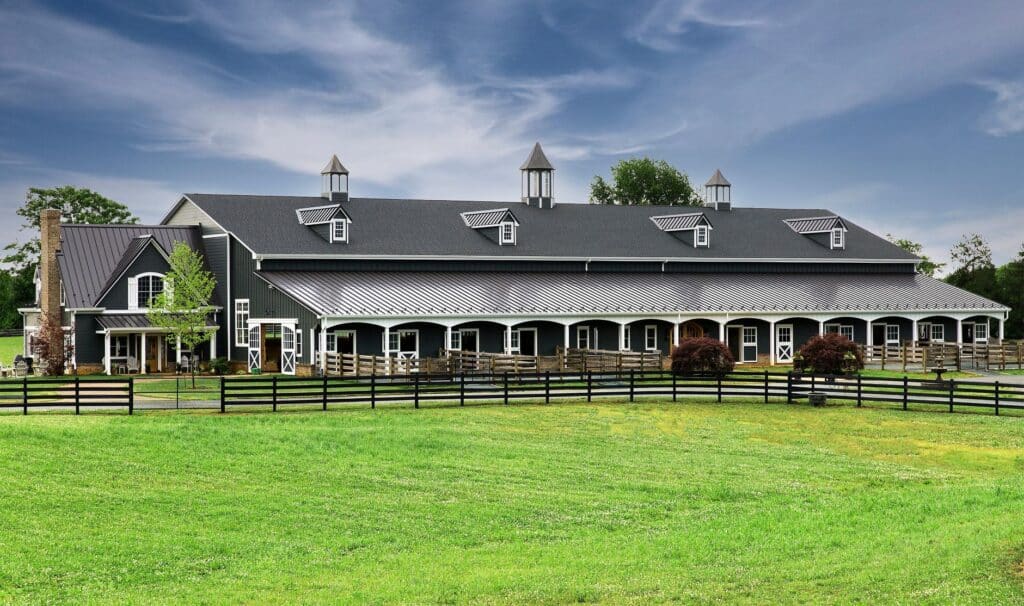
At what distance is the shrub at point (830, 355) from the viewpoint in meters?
44.9

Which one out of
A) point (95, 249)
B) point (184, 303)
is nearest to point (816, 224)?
point (184, 303)

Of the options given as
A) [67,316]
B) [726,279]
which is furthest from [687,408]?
[67,316]

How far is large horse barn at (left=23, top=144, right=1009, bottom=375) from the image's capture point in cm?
4969

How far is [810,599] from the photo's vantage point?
14.4 meters

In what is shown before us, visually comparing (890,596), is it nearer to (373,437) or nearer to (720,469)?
(720,469)

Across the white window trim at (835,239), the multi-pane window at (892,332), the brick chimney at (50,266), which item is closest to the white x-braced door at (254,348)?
the brick chimney at (50,266)

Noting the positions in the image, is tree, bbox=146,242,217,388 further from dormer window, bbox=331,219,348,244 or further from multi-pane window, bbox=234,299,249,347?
dormer window, bbox=331,219,348,244

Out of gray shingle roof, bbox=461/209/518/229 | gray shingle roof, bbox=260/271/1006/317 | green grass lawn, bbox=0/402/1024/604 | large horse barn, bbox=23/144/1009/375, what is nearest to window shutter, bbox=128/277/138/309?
large horse barn, bbox=23/144/1009/375

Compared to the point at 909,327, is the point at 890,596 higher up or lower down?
lower down

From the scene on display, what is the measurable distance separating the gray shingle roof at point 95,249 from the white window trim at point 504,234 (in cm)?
1044

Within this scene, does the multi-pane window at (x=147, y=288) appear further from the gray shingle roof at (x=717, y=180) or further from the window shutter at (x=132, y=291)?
the gray shingle roof at (x=717, y=180)

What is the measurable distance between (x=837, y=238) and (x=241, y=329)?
34.8m

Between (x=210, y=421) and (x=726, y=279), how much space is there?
120 ft

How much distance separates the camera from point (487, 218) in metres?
59.6
